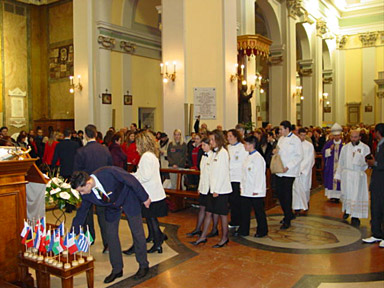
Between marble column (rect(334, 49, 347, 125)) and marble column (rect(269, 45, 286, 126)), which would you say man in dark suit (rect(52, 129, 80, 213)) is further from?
marble column (rect(334, 49, 347, 125))

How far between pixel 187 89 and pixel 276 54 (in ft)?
30.9

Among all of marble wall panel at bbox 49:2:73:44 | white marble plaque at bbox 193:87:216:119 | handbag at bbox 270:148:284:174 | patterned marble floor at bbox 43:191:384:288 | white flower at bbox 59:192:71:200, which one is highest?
marble wall panel at bbox 49:2:73:44

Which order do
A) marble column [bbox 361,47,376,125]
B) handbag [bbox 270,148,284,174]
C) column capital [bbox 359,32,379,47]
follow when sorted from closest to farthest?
handbag [bbox 270,148,284,174] < column capital [bbox 359,32,379,47] < marble column [bbox 361,47,376,125]

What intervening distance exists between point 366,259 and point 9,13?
60.3 ft

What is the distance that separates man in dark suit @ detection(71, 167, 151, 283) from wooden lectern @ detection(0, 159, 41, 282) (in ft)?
2.02

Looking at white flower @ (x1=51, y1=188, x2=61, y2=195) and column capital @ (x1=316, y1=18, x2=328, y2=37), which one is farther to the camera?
column capital @ (x1=316, y1=18, x2=328, y2=37)

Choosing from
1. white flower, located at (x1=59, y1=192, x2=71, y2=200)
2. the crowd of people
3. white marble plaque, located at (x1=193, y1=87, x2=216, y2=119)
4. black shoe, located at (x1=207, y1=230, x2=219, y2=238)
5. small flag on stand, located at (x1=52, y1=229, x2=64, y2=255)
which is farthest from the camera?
white marble plaque, located at (x1=193, y1=87, x2=216, y2=119)

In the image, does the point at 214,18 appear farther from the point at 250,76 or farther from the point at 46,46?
the point at 46,46

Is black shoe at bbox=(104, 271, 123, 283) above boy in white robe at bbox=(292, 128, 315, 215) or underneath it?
underneath

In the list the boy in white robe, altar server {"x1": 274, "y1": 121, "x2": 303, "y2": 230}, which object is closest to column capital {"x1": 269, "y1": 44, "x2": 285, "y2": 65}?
the boy in white robe

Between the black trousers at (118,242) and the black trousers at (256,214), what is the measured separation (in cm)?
211

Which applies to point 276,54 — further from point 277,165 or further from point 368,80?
point 368,80

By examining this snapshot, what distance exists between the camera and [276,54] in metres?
18.8

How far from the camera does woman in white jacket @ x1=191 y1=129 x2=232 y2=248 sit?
5.49 metres
